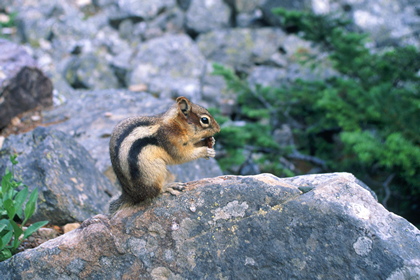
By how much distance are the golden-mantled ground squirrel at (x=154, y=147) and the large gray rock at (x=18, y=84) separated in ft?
13.2

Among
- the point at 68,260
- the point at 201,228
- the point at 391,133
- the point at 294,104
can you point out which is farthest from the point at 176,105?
the point at 294,104

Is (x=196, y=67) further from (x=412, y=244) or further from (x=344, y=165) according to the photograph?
(x=412, y=244)

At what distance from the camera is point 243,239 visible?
323 cm

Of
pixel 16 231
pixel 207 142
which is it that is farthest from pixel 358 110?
pixel 16 231

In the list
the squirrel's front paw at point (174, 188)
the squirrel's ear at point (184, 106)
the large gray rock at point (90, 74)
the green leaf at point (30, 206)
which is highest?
the squirrel's ear at point (184, 106)

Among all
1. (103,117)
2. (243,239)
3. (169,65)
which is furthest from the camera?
(169,65)

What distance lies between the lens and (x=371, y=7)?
12805mm

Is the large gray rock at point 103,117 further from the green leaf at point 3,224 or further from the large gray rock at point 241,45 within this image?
the large gray rock at point 241,45

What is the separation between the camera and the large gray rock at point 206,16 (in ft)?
46.9

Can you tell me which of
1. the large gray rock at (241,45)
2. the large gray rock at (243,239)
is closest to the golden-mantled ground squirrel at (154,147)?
the large gray rock at (243,239)

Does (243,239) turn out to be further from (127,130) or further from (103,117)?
(103,117)

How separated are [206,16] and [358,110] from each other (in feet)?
28.6

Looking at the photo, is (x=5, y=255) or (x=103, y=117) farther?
(x=103, y=117)

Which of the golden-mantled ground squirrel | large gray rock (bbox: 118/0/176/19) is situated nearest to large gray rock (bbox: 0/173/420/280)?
the golden-mantled ground squirrel
